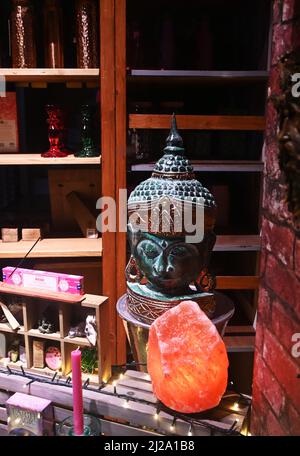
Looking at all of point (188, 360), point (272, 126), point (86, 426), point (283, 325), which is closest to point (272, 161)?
point (272, 126)

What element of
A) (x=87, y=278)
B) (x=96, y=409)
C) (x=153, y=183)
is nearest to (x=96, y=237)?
(x=87, y=278)

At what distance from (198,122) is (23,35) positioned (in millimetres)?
833

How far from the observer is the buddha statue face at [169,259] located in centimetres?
121

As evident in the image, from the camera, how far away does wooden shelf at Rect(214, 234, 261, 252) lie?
6.41 feet

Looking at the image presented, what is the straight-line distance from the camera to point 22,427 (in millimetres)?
958

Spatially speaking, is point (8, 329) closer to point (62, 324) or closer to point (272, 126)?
point (62, 324)

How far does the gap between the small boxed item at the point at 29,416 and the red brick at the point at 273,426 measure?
1.48 feet

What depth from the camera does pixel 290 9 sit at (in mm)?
820

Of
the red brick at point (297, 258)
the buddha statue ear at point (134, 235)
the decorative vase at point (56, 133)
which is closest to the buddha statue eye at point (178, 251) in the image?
the buddha statue ear at point (134, 235)

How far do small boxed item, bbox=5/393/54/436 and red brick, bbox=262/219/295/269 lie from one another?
1.95 feet

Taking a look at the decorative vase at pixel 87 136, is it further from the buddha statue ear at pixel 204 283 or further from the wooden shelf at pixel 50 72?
the buddha statue ear at pixel 204 283

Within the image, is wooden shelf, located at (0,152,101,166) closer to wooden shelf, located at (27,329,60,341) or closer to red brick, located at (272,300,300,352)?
wooden shelf, located at (27,329,60,341)
